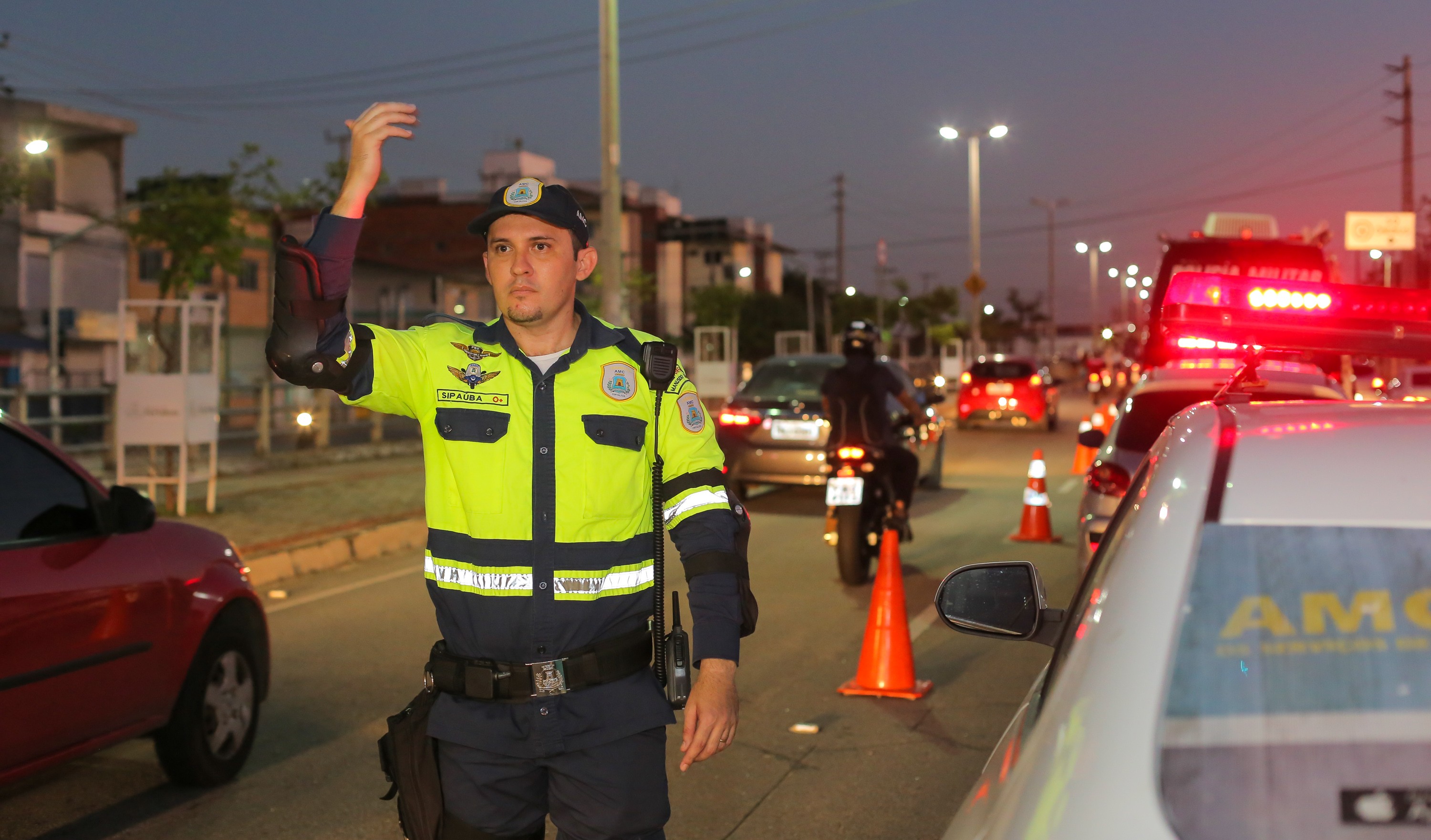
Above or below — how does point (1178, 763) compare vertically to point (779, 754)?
above

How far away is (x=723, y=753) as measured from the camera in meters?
6.26

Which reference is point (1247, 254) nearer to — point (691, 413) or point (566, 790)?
point (691, 413)

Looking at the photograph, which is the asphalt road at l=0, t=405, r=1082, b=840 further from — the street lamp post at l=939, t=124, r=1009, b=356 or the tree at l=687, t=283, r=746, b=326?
the tree at l=687, t=283, r=746, b=326

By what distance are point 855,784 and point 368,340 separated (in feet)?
11.1

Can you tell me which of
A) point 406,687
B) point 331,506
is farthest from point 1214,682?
point 331,506

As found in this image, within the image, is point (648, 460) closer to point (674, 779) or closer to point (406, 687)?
point (674, 779)

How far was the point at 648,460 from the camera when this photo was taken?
10.5 ft

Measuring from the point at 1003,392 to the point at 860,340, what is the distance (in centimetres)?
2021

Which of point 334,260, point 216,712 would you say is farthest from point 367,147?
point 216,712

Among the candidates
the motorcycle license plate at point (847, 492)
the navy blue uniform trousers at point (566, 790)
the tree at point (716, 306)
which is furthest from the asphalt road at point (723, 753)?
the tree at point (716, 306)

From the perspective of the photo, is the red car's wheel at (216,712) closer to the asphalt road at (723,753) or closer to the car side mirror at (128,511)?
the asphalt road at (723,753)

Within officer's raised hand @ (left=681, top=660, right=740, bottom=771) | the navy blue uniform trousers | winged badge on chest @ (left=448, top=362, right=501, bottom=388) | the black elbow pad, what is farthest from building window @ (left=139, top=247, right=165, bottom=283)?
officer's raised hand @ (left=681, top=660, right=740, bottom=771)

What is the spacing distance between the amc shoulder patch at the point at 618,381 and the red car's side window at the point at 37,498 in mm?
2654

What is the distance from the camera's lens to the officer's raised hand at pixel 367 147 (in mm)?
2949
